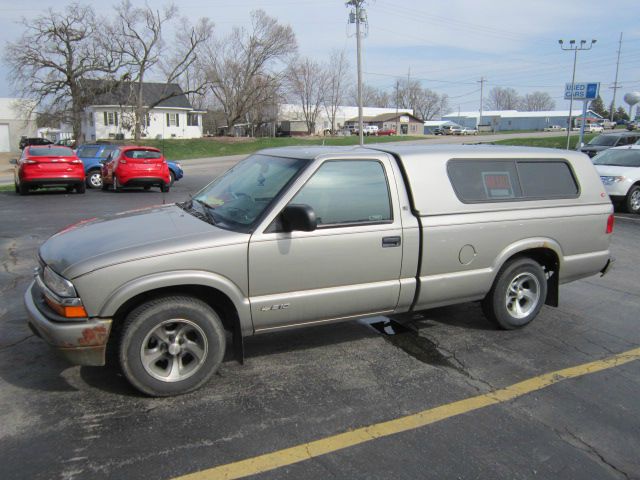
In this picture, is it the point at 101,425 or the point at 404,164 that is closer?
the point at 101,425

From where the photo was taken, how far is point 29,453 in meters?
3.00

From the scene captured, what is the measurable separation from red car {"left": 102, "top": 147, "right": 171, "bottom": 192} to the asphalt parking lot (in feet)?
41.0

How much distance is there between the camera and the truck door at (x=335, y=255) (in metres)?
3.84

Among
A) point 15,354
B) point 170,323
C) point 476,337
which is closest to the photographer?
point 170,323

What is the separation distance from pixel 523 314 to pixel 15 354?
15.2ft

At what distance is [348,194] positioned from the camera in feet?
13.8

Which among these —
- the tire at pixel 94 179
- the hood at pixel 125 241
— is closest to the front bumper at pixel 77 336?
the hood at pixel 125 241

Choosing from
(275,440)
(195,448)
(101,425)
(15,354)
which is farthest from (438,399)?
(15,354)

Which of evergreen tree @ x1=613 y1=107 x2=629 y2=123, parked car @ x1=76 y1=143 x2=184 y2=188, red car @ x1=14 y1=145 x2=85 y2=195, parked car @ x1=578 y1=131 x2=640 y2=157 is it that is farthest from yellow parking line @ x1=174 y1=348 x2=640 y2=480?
evergreen tree @ x1=613 y1=107 x2=629 y2=123

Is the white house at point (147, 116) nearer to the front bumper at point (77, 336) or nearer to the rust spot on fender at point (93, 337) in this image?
the front bumper at point (77, 336)

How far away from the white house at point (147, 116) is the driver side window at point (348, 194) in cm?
4979

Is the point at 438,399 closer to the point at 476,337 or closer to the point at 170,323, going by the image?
the point at 476,337

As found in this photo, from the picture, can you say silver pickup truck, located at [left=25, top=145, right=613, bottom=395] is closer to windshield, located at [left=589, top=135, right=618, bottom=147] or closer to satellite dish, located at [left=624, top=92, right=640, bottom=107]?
windshield, located at [left=589, top=135, right=618, bottom=147]

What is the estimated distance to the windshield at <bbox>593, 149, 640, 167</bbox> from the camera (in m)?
13.5
